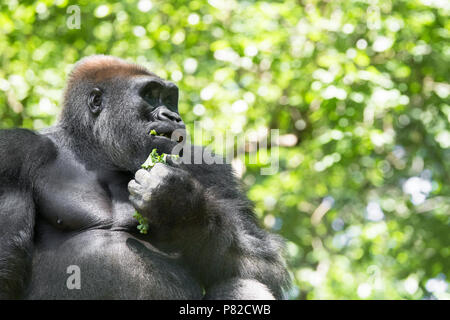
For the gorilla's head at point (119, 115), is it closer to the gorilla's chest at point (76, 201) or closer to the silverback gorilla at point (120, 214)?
the silverback gorilla at point (120, 214)

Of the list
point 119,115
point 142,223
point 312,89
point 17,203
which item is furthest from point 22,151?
point 312,89

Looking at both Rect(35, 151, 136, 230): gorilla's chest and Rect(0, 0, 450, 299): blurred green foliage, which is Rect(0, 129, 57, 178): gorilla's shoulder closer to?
Rect(35, 151, 136, 230): gorilla's chest

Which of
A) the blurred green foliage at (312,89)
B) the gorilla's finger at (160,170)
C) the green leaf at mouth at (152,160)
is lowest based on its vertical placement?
the blurred green foliage at (312,89)

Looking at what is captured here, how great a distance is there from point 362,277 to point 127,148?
5.58 m

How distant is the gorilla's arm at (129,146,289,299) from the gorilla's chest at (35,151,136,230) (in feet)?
0.78

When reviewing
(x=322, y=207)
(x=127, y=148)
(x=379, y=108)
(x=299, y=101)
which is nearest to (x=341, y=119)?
(x=379, y=108)

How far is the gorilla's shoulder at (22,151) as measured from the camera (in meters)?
3.42

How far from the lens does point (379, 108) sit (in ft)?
22.7

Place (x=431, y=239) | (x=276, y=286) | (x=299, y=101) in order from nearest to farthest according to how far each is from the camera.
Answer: (x=276, y=286)
(x=299, y=101)
(x=431, y=239)

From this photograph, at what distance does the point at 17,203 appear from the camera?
10.9 feet

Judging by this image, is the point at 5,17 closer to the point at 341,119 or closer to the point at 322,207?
the point at 341,119

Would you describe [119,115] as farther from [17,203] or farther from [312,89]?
[312,89]

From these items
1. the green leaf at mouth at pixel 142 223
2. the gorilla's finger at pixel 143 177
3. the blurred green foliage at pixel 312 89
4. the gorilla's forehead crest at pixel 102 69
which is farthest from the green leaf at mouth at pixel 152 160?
the blurred green foliage at pixel 312 89
